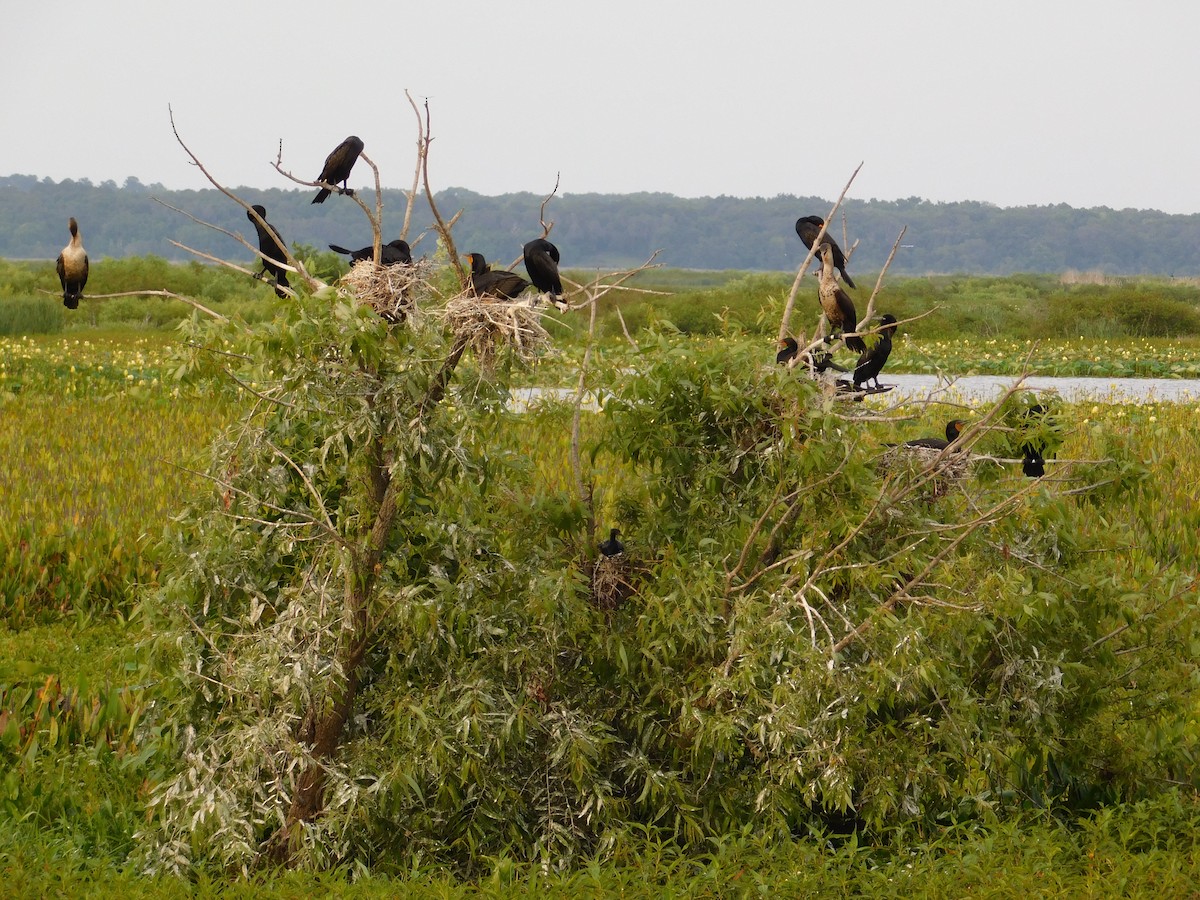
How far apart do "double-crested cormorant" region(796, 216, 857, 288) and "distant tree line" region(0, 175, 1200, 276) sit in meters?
80.1

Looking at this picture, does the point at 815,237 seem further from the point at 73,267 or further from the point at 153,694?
the point at 153,694

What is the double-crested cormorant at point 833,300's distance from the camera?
446cm

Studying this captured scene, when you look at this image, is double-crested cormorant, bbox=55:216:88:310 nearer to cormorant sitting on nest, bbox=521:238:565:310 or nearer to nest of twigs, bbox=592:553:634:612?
cormorant sitting on nest, bbox=521:238:565:310

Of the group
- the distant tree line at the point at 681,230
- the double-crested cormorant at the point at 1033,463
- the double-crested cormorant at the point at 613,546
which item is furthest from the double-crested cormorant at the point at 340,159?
the distant tree line at the point at 681,230

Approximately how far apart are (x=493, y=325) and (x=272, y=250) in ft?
3.62

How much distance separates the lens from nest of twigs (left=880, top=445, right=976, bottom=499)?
4645mm

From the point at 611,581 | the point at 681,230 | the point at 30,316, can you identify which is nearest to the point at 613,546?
the point at 611,581

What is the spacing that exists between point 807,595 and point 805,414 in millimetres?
680

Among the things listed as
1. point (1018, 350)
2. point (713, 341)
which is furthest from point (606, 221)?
point (713, 341)

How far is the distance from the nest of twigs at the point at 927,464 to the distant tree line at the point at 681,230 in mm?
80179

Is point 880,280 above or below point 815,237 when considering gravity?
below

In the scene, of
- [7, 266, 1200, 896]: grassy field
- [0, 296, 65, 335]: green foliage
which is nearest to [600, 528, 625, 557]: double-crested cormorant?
[7, 266, 1200, 896]: grassy field

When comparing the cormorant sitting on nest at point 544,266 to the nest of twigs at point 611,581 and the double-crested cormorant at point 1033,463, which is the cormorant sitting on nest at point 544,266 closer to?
the nest of twigs at point 611,581

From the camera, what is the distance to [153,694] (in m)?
4.77
